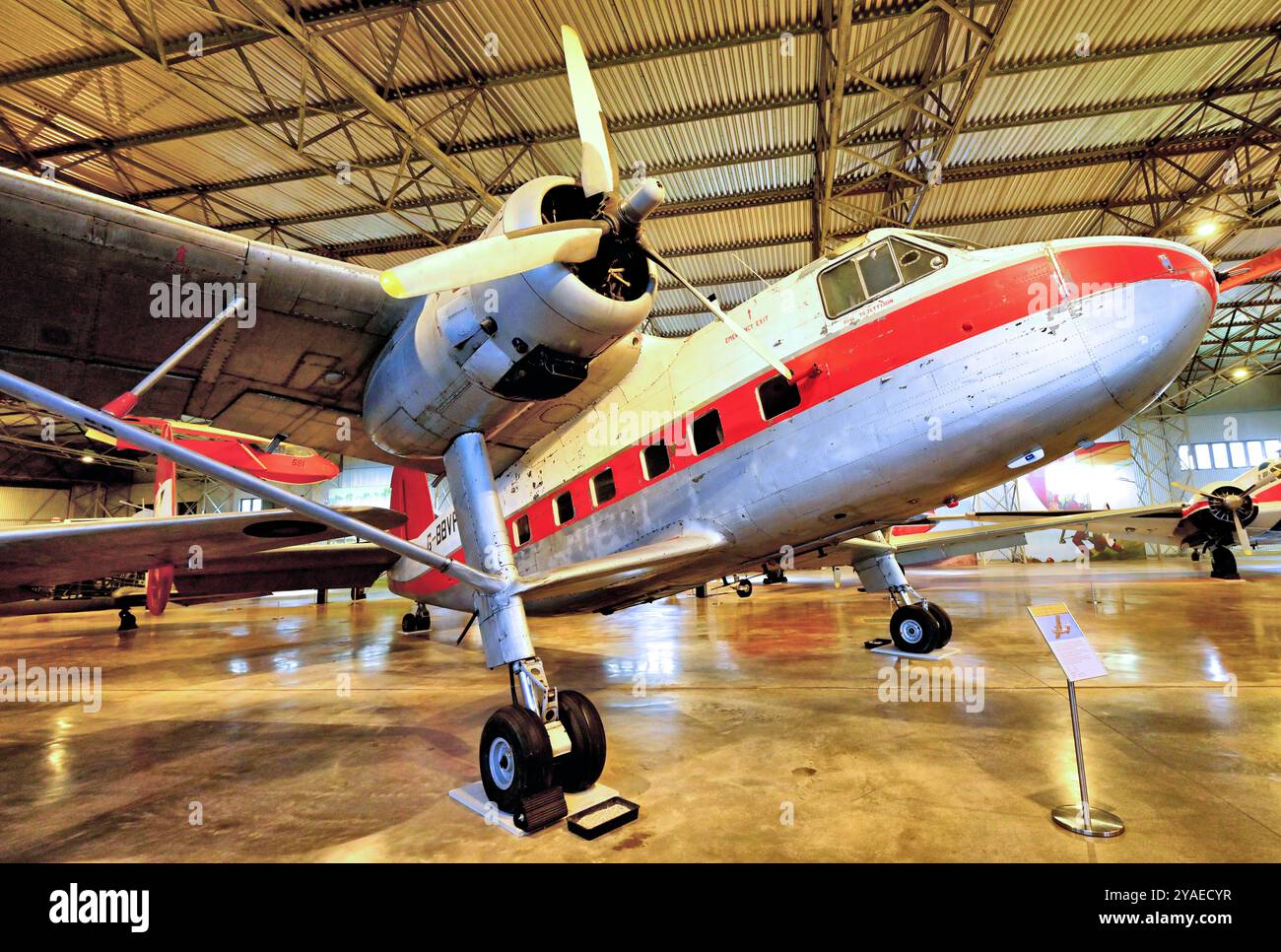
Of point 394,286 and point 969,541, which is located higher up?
point 394,286

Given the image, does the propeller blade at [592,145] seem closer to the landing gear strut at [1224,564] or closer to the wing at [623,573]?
the wing at [623,573]

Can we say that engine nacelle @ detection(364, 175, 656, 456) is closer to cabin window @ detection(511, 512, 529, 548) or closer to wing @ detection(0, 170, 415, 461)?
wing @ detection(0, 170, 415, 461)

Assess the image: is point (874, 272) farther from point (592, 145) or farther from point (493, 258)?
point (493, 258)

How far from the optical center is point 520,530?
659 centimetres

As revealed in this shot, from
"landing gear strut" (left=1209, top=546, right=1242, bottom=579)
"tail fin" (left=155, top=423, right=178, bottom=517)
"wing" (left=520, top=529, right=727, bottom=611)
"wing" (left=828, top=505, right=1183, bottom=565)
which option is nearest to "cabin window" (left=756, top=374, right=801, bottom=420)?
"wing" (left=520, top=529, right=727, bottom=611)

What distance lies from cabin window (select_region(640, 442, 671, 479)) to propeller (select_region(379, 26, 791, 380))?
189cm

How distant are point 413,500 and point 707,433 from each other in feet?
20.6

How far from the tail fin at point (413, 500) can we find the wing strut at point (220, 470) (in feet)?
18.0

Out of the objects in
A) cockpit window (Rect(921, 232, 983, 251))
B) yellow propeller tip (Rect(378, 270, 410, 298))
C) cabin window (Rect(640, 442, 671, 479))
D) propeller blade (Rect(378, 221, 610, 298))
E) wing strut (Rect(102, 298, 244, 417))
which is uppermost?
cockpit window (Rect(921, 232, 983, 251))

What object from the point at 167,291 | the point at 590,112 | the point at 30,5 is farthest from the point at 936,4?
the point at 30,5

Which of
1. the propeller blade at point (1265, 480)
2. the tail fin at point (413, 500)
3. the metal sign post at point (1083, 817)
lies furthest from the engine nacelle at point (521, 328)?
the propeller blade at point (1265, 480)

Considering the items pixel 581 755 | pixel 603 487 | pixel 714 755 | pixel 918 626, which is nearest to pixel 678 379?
pixel 603 487

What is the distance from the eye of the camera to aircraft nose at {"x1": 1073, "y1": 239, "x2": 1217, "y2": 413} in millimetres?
3607

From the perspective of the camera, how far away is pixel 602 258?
11.7ft
